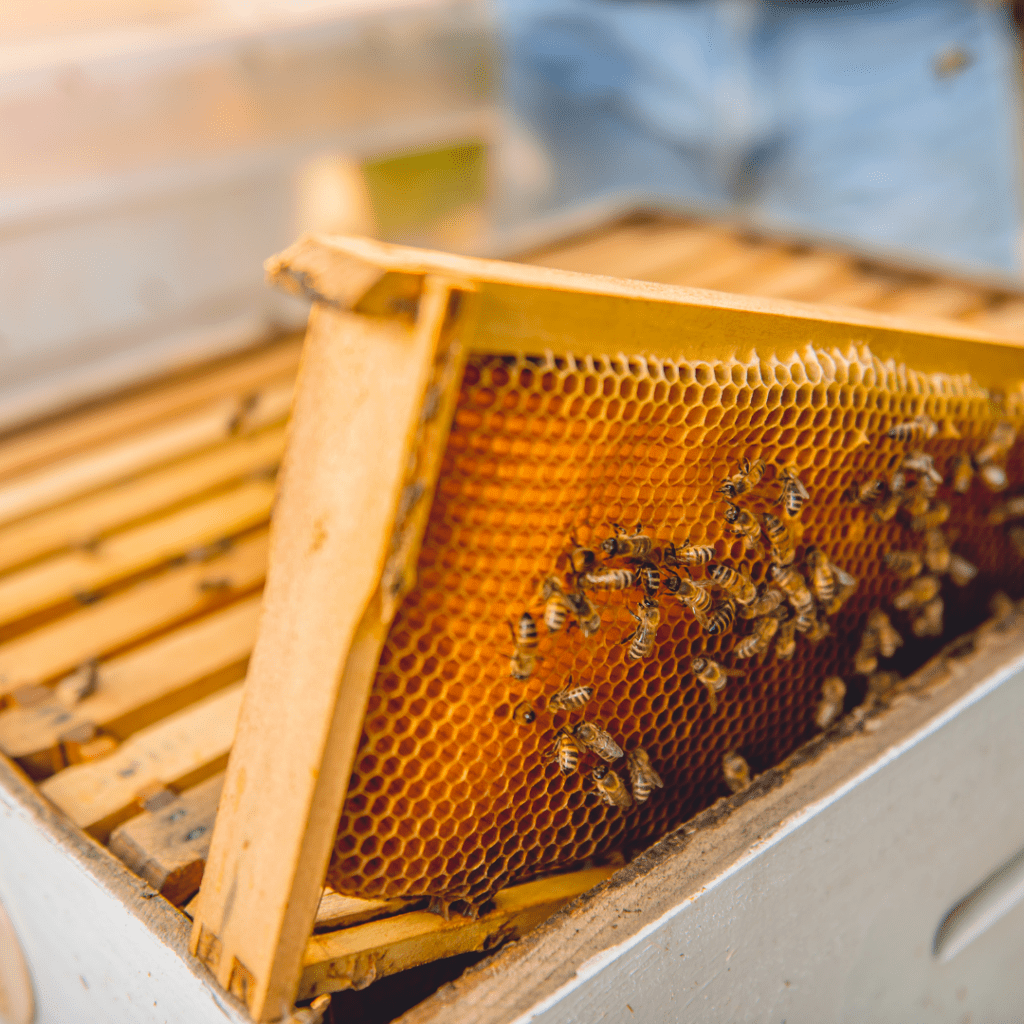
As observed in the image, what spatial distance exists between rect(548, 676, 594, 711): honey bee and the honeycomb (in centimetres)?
3

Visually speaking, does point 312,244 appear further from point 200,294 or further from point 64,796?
point 200,294

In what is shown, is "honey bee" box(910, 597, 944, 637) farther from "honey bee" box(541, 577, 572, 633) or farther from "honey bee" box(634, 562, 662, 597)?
"honey bee" box(541, 577, 572, 633)

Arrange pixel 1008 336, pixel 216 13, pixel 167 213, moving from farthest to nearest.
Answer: pixel 216 13 → pixel 167 213 → pixel 1008 336

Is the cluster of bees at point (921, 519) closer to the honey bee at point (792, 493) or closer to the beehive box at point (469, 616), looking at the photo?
the beehive box at point (469, 616)

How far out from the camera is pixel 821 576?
4.30 feet

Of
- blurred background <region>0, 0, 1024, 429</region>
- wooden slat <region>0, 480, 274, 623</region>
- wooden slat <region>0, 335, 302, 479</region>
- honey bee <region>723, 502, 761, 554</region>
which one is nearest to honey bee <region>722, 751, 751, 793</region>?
honey bee <region>723, 502, 761, 554</region>

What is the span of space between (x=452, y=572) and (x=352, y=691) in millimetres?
197

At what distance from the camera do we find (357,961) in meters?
1.07

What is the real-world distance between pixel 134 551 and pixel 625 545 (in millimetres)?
1449

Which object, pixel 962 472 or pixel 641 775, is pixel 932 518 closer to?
pixel 962 472

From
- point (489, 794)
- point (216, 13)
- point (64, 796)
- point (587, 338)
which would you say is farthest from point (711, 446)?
point (216, 13)

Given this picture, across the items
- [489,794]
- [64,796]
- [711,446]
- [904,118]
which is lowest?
[64,796]

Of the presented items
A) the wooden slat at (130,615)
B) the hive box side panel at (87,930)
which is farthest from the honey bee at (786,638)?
the wooden slat at (130,615)

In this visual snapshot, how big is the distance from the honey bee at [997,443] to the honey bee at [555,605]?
92 centimetres
